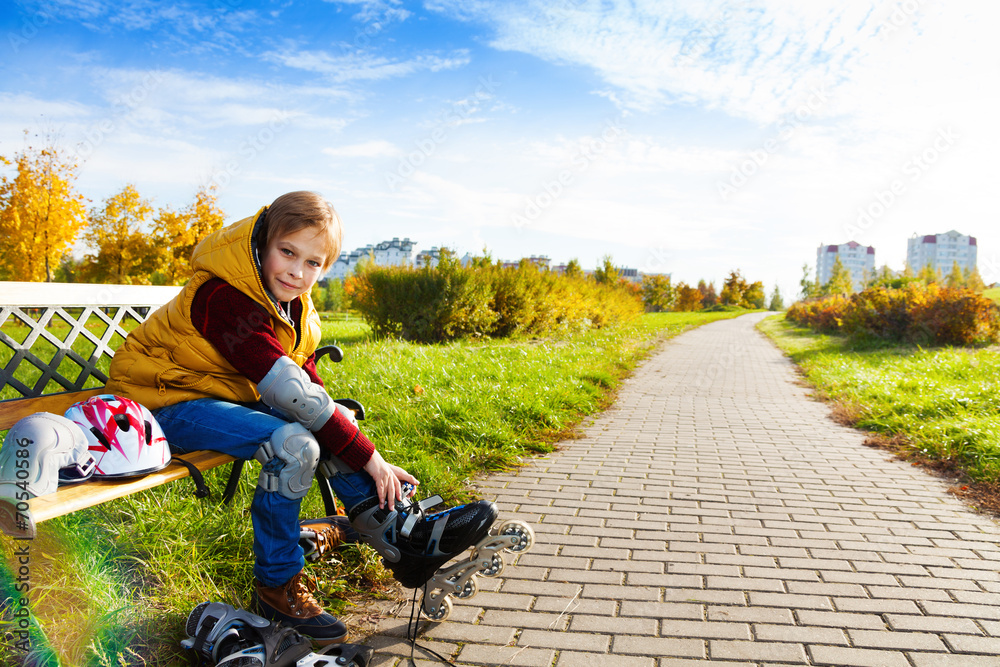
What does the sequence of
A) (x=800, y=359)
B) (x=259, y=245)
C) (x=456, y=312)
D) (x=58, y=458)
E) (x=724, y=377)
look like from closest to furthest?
(x=58, y=458) → (x=259, y=245) → (x=724, y=377) → (x=456, y=312) → (x=800, y=359)

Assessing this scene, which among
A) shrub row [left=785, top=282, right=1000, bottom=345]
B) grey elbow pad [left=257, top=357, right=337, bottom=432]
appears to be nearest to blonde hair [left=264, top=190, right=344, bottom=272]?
grey elbow pad [left=257, top=357, right=337, bottom=432]

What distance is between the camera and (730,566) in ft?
9.73

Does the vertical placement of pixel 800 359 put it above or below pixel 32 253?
below

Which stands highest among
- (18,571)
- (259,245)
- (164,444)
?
(259,245)

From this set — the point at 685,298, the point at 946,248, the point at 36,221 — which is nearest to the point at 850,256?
the point at 946,248

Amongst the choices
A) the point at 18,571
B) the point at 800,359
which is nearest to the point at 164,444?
the point at 18,571

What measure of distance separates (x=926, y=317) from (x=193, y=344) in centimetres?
1492

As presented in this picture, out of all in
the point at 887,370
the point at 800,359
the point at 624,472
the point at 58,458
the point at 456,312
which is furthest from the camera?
the point at 800,359

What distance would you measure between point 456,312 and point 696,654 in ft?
32.1

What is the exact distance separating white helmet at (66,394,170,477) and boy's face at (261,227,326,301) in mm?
645

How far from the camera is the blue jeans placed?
2.14 meters

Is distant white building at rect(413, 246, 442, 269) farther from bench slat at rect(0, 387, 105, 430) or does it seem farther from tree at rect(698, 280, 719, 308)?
tree at rect(698, 280, 719, 308)

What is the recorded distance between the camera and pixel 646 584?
277cm

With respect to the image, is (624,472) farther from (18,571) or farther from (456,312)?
(456,312)
